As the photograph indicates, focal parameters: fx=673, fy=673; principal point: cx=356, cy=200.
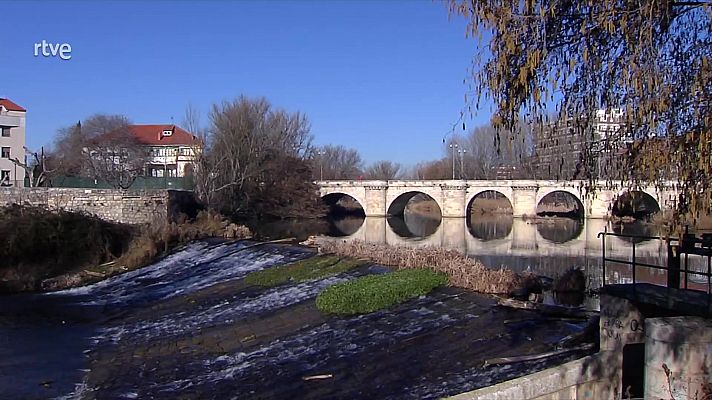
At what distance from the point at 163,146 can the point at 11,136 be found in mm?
22778

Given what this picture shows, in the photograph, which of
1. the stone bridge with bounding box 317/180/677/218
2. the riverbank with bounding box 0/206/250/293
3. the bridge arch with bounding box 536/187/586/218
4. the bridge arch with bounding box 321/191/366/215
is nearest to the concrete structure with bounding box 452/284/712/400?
the riverbank with bounding box 0/206/250/293

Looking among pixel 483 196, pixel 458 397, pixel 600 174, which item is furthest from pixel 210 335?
pixel 483 196

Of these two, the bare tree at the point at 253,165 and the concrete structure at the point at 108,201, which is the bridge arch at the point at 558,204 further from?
the concrete structure at the point at 108,201

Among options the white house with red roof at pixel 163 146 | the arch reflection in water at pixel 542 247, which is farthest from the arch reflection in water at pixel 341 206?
the arch reflection in water at pixel 542 247

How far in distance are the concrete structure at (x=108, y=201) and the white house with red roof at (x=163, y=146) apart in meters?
38.2

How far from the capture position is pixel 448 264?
1441 centimetres

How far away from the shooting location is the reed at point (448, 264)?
1302 cm

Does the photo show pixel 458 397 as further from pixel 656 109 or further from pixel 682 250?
pixel 656 109

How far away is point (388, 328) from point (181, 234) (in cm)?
1696

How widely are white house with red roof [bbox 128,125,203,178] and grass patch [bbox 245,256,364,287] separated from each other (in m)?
54.1

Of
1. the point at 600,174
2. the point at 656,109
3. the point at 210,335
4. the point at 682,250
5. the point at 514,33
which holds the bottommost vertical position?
the point at 210,335

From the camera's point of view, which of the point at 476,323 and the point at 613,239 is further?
the point at 613,239

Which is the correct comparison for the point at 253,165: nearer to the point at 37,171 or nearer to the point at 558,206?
the point at 37,171

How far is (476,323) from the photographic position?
10.8 m
